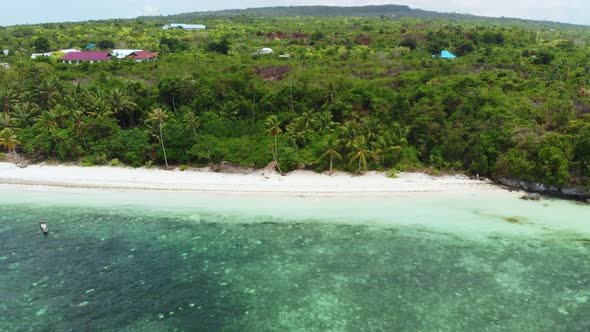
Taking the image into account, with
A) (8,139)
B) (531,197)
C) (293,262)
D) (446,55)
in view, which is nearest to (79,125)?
(8,139)

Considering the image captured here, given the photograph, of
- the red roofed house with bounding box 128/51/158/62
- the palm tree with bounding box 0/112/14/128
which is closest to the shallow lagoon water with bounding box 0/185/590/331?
the palm tree with bounding box 0/112/14/128

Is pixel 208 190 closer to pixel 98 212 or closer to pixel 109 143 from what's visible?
pixel 98 212

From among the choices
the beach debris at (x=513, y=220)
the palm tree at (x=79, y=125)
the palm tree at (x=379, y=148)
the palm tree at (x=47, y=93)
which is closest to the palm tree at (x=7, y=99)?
the palm tree at (x=47, y=93)

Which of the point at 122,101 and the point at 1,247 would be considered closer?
the point at 1,247

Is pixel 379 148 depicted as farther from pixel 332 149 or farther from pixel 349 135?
pixel 332 149

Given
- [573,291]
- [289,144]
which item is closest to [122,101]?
[289,144]

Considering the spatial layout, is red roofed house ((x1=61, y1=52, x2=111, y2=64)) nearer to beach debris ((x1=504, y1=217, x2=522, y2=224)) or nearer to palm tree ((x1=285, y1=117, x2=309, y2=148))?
palm tree ((x1=285, y1=117, x2=309, y2=148))

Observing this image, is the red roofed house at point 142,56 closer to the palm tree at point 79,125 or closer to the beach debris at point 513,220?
the palm tree at point 79,125
